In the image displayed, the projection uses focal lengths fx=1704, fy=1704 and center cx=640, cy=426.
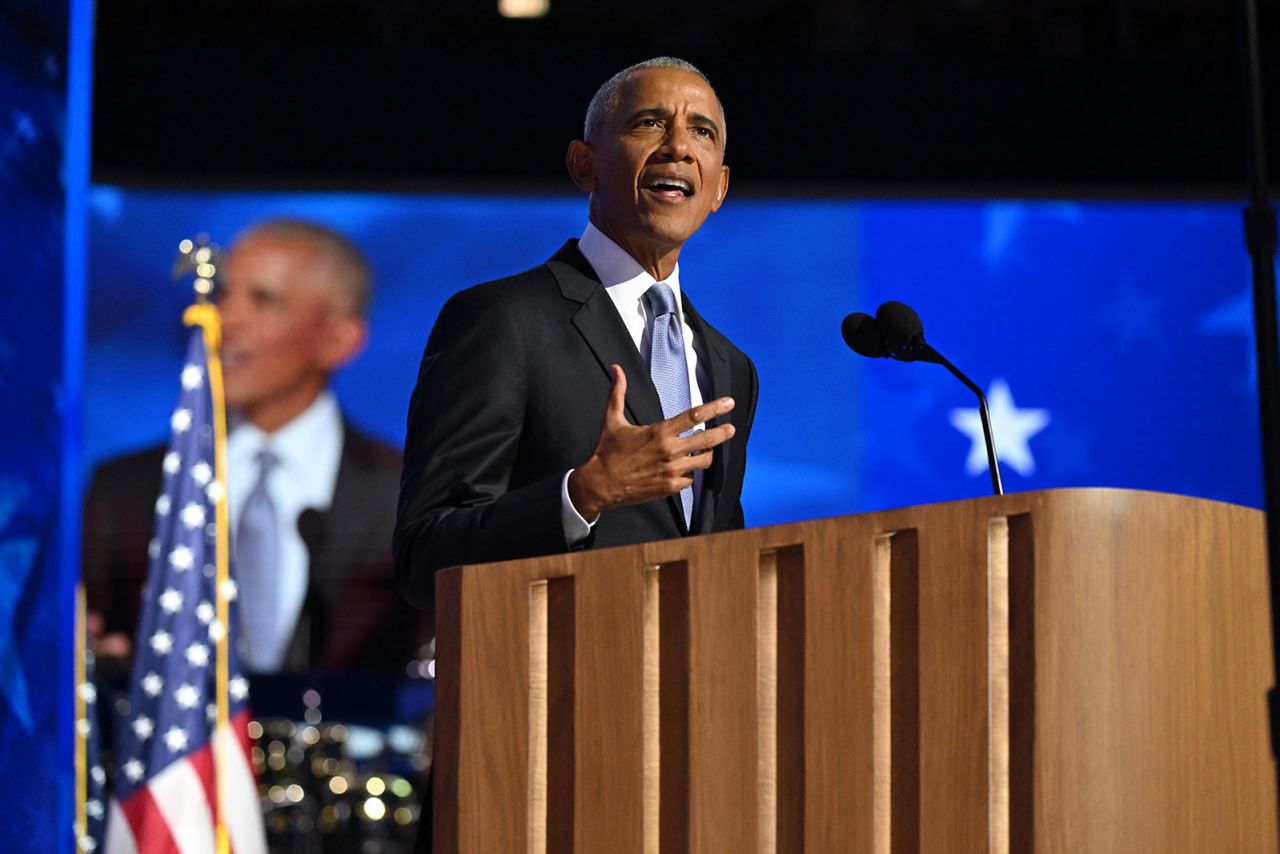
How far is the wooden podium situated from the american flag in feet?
11.9

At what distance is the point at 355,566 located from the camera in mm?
6570

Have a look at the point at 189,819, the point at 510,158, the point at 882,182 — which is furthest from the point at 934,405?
the point at 189,819

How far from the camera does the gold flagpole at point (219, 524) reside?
5.04 meters

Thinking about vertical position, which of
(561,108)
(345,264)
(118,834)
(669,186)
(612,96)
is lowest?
(118,834)

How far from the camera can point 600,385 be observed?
2.00 meters

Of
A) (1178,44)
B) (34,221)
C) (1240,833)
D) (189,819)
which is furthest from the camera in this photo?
(1178,44)

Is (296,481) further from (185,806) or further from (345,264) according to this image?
(185,806)

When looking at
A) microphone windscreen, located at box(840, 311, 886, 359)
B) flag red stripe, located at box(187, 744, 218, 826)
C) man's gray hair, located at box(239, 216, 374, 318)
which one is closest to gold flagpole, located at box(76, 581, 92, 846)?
flag red stripe, located at box(187, 744, 218, 826)

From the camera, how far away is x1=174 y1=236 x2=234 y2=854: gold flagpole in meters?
5.04

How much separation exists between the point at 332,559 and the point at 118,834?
5.71 ft

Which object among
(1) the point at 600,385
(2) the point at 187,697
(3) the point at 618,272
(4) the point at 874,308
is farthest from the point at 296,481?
(1) the point at 600,385

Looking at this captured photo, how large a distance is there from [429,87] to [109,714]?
265cm

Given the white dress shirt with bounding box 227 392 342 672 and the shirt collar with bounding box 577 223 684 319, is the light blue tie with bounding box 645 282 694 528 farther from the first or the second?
the white dress shirt with bounding box 227 392 342 672

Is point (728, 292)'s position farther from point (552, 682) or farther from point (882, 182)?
point (552, 682)
